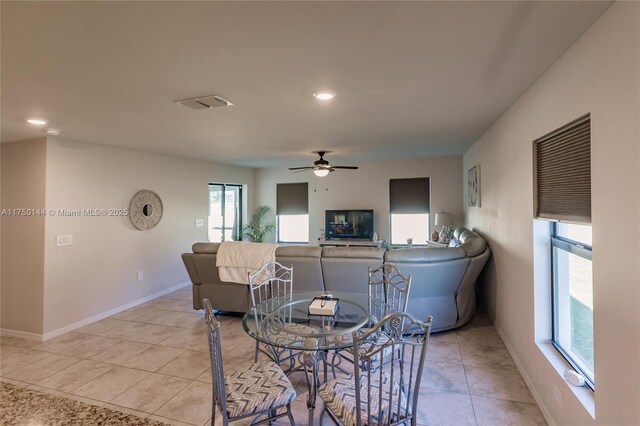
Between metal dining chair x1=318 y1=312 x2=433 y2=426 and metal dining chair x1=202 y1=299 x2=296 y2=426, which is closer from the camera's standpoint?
metal dining chair x1=318 y1=312 x2=433 y2=426

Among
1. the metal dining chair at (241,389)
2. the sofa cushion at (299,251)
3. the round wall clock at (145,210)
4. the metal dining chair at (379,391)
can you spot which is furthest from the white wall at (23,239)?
the metal dining chair at (379,391)

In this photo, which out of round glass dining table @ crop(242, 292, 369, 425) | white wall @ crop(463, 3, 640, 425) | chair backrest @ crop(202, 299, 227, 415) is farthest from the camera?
round glass dining table @ crop(242, 292, 369, 425)

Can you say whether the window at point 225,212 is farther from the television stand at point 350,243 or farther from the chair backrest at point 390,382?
the chair backrest at point 390,382

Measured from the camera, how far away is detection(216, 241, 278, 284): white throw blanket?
3811mm

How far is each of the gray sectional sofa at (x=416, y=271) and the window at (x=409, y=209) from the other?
3.04m

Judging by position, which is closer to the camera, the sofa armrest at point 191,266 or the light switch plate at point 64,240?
the light switch plate at point 64,240

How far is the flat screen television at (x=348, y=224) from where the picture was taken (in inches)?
275

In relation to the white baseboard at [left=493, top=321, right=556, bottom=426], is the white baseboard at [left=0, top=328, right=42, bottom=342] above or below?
below

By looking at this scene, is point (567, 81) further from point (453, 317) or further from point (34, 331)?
point (34, 331)

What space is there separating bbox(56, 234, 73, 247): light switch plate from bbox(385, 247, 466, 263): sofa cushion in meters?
4.03

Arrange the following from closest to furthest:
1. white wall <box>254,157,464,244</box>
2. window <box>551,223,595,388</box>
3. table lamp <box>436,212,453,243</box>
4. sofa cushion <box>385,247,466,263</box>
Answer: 1. window <box>551,223,595,388</box>
2. sofa cushion <box>385,247,466,263</box>
3. table lamp <box>436,212,453,243</box>
4. white wall <box>254,157,464,244</box>

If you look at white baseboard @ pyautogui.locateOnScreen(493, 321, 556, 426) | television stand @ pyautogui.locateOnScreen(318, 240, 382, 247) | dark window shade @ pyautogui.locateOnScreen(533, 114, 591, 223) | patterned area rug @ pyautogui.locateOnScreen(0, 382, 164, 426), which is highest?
dark window shade @ pyautogui.locateOnScreen(533, 114, 591, 223)

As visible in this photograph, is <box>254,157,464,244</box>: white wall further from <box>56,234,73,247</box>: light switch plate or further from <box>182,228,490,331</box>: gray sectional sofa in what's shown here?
<box>56,234,73,247</box>: light switch plate

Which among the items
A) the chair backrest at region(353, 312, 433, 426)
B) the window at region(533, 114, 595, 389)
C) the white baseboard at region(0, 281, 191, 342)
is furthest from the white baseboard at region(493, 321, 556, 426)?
the white baseboard at region(0, 281, 191, 342)
